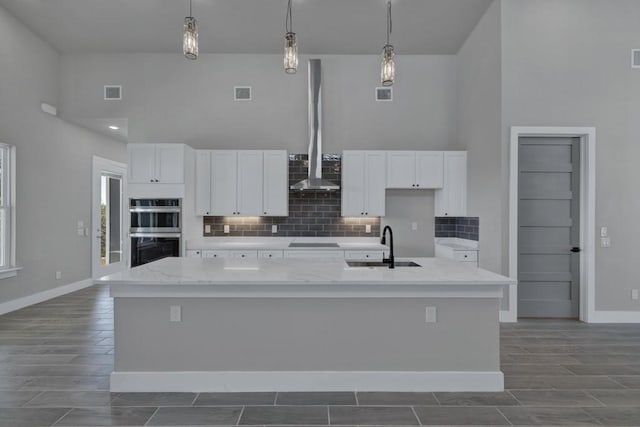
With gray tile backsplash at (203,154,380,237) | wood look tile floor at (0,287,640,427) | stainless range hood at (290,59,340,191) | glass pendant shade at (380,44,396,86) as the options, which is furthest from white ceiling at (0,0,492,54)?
wood look tile floor at (0,287,640,427)

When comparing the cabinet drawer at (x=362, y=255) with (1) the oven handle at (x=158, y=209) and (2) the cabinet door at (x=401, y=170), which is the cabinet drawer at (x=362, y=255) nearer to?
(2) the cabinet door at (x=401, y=170)

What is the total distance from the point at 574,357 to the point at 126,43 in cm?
715

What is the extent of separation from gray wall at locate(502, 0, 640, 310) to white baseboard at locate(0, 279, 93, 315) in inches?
278

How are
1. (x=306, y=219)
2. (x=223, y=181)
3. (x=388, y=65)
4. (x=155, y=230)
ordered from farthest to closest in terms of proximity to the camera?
1. (x=306, y=219)
2. (x=223, y=181)
3. (x=155, y=230)
4. (x=388, y=65)

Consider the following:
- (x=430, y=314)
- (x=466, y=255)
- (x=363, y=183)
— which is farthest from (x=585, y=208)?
(x=430, y=314)

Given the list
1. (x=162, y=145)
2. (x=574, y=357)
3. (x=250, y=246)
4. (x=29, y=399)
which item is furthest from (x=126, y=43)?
(x=574, y=357)

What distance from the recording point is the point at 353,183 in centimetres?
560

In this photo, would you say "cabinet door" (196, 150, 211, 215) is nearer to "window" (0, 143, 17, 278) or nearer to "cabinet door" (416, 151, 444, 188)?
"window" (0, 143, 17, 278)

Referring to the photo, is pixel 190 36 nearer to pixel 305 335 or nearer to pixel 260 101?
pixel 305 335

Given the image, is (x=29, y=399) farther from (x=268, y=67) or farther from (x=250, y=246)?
(x=268, y=67)

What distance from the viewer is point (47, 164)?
18.7 ft

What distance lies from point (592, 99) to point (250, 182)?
4.79 m

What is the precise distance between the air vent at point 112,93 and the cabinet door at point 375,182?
13.8 feet

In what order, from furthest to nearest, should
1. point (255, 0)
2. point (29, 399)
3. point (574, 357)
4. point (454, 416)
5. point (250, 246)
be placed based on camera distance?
1. point (250, 246)
2. point (255, 0)
3. point (574, 357)
4. point (29, 399)
5. point (454, 416)
